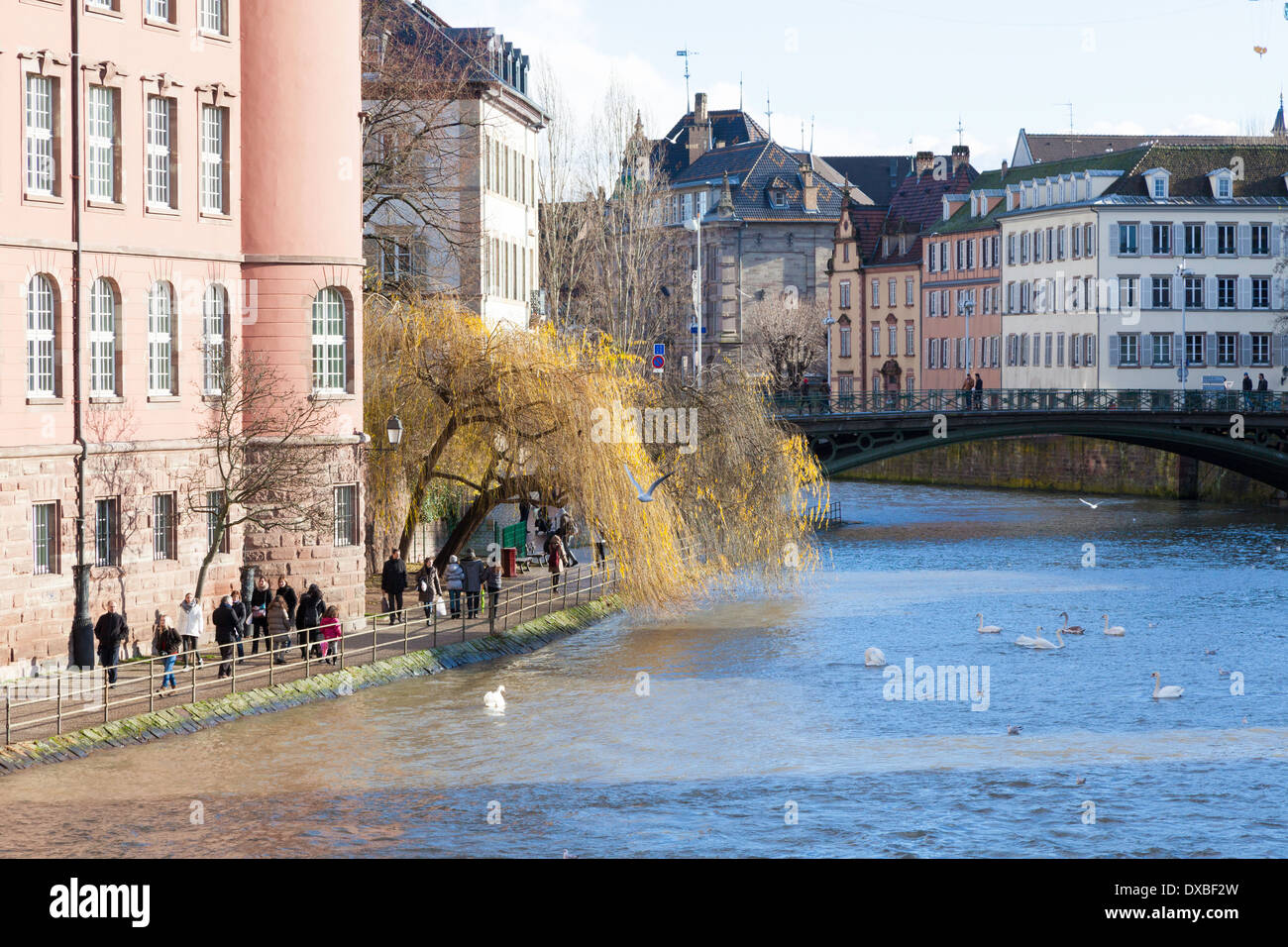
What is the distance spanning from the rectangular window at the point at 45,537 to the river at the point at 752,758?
369cm

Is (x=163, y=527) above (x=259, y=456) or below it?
below

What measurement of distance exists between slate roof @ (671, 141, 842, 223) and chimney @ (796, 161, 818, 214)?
0.24 metres

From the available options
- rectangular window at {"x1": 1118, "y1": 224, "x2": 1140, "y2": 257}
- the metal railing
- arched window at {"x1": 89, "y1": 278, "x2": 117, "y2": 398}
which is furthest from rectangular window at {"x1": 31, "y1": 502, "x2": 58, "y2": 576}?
rectangular window at {"x1": 1118, "y1": 224, "x2": 1140, "y2": 257}

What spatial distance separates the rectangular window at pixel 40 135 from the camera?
28109mm

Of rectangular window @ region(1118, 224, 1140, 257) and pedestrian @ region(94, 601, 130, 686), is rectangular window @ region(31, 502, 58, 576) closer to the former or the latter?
pedestrian @ region(94, 601, 130, 686)

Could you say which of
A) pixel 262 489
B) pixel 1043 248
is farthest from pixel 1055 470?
pixel 262 489

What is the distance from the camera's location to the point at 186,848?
21531mm

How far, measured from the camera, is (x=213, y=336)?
3206 centimetres

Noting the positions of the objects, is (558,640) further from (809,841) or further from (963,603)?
(809,841)

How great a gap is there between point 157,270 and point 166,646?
576cm

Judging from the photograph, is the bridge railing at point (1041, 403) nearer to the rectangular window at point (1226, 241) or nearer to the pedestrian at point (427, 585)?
the rectangular window at point (1226, 241)

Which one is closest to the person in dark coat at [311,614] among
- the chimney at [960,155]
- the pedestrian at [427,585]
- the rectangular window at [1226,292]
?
the pedestrian at [427,585]

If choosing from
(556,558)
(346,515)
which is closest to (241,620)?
(346,515)

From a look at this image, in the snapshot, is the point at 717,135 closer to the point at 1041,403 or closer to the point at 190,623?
the point at 1041,403
